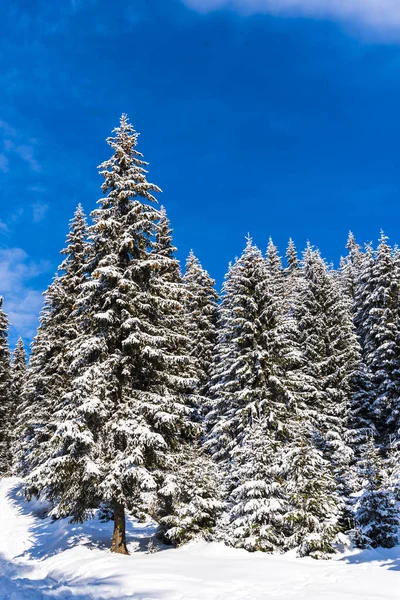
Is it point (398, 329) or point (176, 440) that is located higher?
point (398, 329)

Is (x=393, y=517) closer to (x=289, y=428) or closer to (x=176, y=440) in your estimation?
(x=289, y=428)

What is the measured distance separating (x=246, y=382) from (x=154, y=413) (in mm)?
7719

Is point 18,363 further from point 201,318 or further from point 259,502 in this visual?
point 259,502

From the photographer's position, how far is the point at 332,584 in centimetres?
1078

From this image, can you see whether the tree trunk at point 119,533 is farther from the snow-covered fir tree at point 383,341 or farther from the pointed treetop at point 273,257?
the pointed treetop at point 273,257

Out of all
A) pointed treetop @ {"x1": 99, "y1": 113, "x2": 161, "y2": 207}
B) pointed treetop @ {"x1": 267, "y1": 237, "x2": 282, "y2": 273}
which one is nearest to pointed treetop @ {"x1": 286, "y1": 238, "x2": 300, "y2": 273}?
pointed treetop @ {"x1": 267, "y1": 237, "x2": 282, "y2": 273}

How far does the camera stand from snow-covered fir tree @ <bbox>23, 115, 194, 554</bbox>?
15.3 m

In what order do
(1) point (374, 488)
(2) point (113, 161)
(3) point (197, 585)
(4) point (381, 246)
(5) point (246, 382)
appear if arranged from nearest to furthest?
1. (3) point (197, 585)
2. (1) point (374, 488)
3. (2) point (113, 161)
4. (5) point (246, 382)
5. (4) point (381, 246)

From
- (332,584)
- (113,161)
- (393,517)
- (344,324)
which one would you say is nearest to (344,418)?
(344,324)

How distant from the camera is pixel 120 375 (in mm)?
17125

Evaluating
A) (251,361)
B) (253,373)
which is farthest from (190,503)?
(251,361)

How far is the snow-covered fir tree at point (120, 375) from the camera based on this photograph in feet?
50.1

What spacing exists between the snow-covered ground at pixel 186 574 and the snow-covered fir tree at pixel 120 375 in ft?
6.56

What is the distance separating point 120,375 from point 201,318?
1702 centimetres
